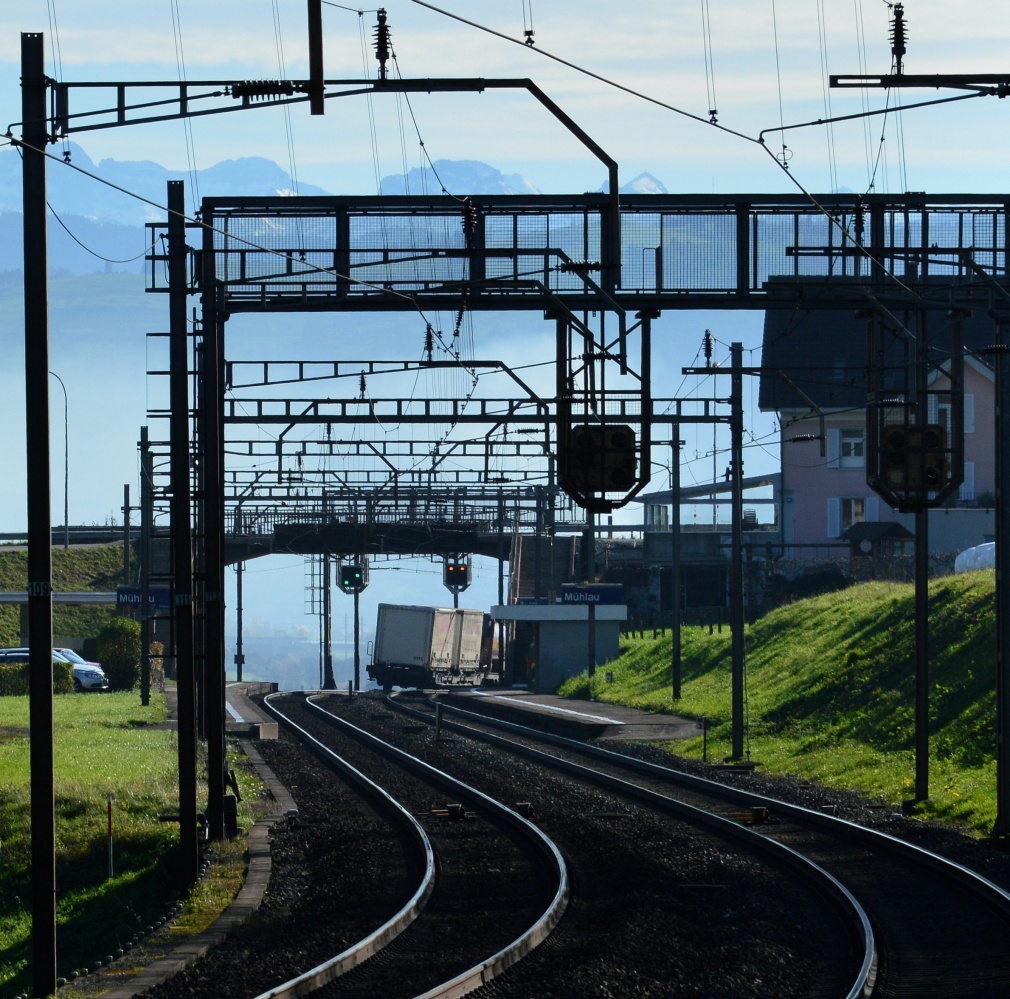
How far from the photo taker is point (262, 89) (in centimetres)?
1369

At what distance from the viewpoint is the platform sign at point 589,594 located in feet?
182

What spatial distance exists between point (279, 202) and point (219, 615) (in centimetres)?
586

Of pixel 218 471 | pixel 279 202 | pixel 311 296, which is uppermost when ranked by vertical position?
pixel 279 202

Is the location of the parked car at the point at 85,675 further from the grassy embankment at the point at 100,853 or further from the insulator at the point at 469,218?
the insulator at the point at 469,218

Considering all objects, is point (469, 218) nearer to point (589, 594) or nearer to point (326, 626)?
point (589, 594)

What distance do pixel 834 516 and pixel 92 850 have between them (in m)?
55.8

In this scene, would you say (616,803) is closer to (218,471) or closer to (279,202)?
(218,471)

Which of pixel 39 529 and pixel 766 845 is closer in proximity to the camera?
pixel 39 529

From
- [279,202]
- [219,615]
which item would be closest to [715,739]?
[219,615]

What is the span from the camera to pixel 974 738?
27578 millimetres

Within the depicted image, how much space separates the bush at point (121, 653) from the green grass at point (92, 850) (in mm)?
29575

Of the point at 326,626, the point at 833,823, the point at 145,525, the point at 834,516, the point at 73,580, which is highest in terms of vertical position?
the point at 145,525

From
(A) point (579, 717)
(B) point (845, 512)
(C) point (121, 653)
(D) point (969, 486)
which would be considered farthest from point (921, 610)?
(B) point (845, 512)

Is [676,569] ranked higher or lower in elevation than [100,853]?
higher
